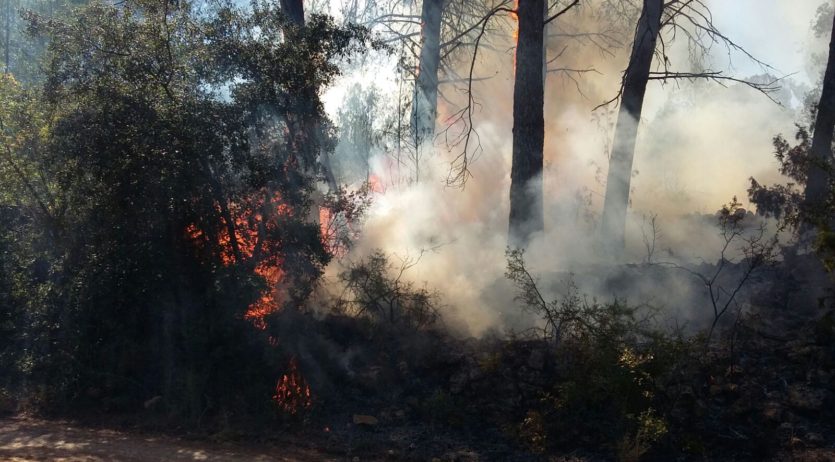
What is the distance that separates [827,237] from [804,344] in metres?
1.78

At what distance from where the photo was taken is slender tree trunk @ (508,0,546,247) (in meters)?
12.4

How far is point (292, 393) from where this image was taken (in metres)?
9.03

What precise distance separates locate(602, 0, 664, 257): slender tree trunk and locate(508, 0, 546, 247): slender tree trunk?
1904mm

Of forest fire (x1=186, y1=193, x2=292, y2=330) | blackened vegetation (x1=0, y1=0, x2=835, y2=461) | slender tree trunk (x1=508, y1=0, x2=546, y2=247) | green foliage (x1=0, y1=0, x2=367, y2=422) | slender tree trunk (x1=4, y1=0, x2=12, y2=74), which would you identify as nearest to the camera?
blackened vegetation (x1=0, y1=0, x2=835, y2=461)

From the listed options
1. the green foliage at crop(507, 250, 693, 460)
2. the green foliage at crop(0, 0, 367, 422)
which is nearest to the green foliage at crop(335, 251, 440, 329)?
the green foliage at crop(0, 0, 367, 422)

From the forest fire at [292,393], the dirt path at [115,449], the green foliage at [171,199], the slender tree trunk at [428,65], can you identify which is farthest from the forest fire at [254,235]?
the slender tree trunk at [428,65]

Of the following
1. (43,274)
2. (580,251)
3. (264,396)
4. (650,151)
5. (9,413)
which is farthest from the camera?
(650,151)

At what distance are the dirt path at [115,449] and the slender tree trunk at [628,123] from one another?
26.6ft

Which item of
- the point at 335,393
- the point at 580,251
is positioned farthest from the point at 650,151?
the point at 335,393

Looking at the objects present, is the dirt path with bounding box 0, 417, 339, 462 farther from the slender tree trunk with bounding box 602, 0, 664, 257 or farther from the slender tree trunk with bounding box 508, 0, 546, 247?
the slender tree trunk with bounding box 602, 0, 664, 257

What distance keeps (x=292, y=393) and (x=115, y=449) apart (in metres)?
2.19

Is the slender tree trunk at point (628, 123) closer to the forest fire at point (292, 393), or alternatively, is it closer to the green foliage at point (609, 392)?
the green foliage at point (609, 392)

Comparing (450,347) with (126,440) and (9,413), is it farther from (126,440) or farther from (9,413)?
(9,413)

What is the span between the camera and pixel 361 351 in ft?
33.1
